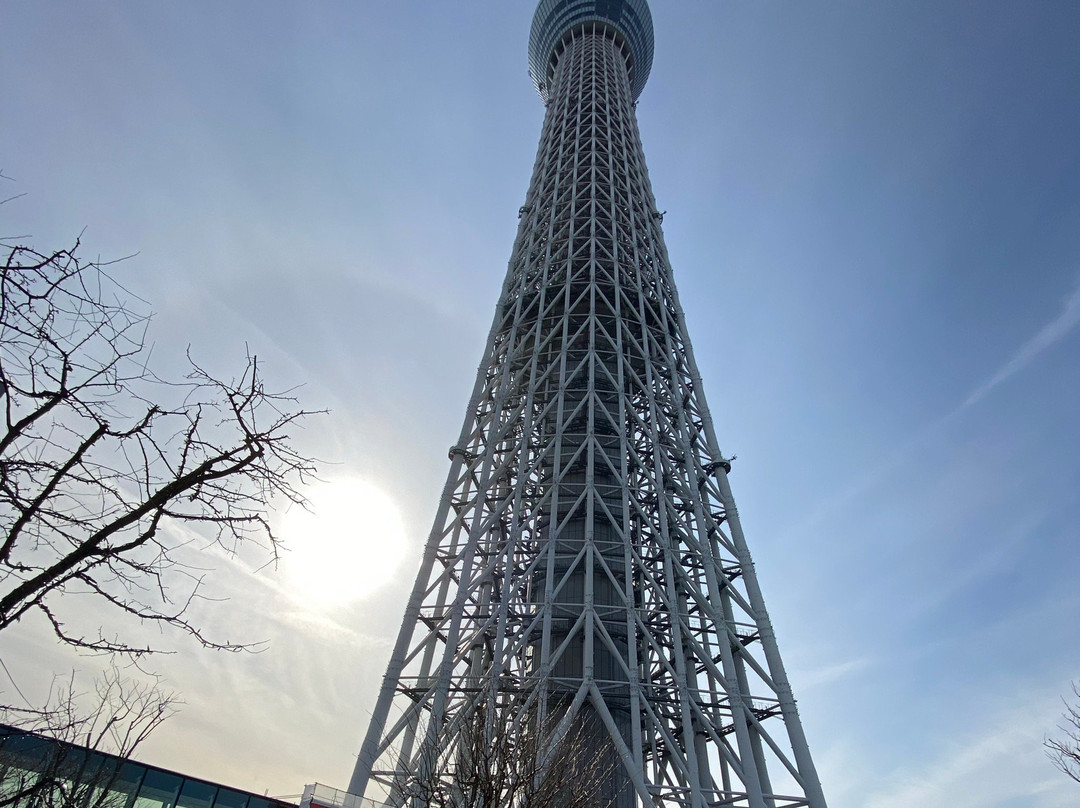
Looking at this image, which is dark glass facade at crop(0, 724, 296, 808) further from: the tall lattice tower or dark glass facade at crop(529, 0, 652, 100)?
dark glass facade at crop(529, 0, 652, 100)

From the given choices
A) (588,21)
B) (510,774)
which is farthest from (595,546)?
(588,21)

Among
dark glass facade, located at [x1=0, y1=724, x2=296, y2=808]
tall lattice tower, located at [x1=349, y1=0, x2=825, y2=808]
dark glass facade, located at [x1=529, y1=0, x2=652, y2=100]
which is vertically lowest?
dark glass facade, located at [x1=0, y1=724, x2=296, y2=808]

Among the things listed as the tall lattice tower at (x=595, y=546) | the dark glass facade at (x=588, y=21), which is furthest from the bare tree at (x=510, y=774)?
the dark glass facade at (x=588, y=21)

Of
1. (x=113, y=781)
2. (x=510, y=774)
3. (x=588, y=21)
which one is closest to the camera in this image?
(x=510, y=774)

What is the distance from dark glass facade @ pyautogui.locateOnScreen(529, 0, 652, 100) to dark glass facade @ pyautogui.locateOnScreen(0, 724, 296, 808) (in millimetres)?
57065

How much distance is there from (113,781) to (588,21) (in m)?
58.8

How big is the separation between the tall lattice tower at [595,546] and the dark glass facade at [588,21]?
75.4 ft

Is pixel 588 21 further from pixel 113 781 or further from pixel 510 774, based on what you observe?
pixel 113 781

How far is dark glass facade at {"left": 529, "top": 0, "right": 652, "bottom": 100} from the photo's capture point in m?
55.0

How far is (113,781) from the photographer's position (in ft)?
44.6

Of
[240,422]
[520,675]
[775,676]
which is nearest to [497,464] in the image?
[520,675]

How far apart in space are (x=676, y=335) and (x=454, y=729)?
20352 millimetres

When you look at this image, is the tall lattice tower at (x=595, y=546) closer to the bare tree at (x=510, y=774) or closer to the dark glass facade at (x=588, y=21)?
the bare tree at (x=510, y=774)

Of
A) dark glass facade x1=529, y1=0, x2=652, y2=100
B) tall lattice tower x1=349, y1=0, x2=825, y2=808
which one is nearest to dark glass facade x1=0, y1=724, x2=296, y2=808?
tall lattice tower x1=349, y1=0, x2=825, y2=808
